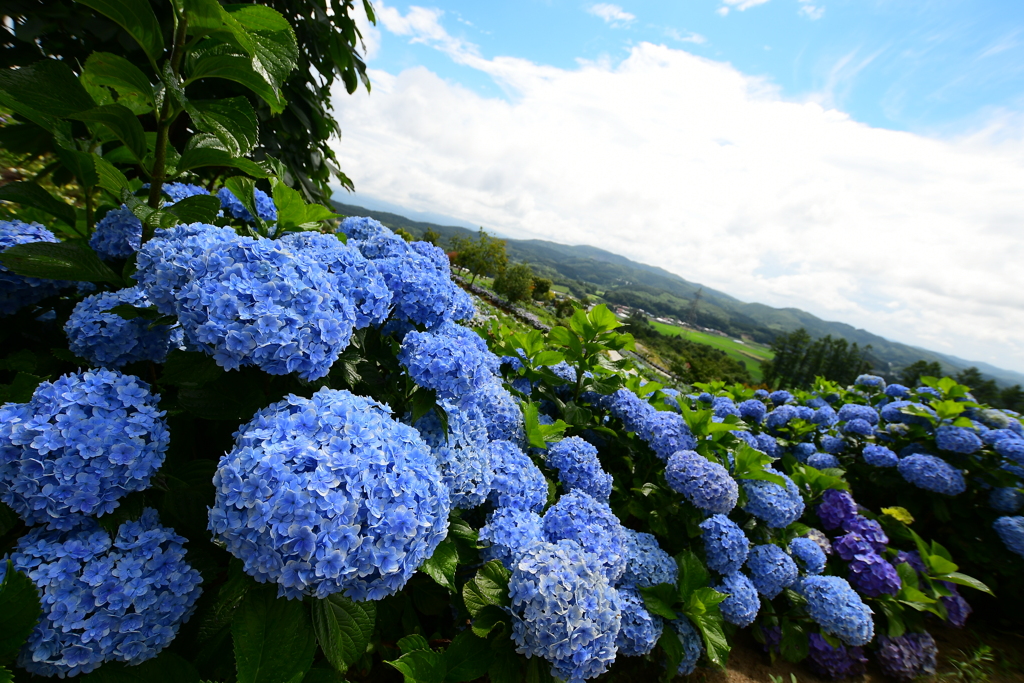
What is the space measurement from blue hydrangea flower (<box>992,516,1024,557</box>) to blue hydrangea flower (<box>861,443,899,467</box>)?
99 cm

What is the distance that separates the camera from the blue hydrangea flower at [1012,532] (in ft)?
14.5

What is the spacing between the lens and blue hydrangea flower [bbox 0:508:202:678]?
1.23 meters

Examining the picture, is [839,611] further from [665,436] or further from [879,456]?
[879,456]

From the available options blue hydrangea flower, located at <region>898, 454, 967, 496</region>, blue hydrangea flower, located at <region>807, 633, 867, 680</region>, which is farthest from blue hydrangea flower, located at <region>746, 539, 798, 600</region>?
blue hydrangea flower, located at <region>898, 454, 967, 496</region>

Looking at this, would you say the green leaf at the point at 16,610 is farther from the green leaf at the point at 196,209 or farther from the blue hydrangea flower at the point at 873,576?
the blue hydrangea flower at the point at 873,576

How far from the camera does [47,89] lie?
150 cm

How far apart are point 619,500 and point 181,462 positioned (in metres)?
3.01

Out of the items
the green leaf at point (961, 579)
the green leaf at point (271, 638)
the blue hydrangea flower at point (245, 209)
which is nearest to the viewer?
the green leaf at point (271, 638)

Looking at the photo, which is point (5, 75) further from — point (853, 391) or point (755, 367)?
point (755, 367)

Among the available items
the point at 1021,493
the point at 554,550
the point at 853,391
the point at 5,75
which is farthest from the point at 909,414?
the point at 5,75

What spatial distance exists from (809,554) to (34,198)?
5947mm

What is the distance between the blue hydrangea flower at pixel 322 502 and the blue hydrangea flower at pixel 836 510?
4862 millimetres

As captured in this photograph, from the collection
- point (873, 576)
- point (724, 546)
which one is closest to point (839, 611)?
point (873, 576)

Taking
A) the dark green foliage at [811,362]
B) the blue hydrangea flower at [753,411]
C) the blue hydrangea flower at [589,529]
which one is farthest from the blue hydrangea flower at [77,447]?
the dark green foliage at [811,362]
